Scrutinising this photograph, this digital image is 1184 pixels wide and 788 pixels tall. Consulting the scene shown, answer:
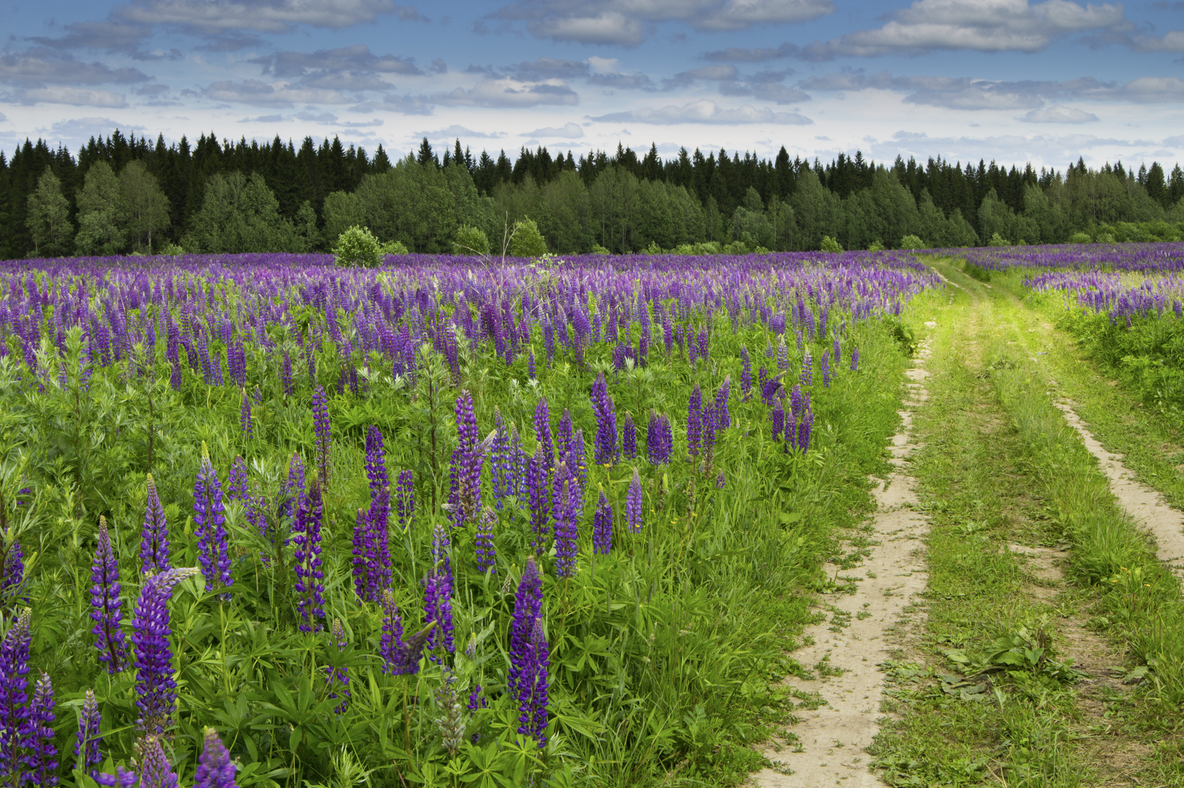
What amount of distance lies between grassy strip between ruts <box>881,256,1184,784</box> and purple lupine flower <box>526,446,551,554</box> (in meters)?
1.97

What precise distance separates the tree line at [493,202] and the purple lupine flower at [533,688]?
5350cm

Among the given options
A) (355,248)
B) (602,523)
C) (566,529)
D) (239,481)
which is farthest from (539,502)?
(355,248)

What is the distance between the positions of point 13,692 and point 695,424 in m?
4.36

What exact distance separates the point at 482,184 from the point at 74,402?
111 meters

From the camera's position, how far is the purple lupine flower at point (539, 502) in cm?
407

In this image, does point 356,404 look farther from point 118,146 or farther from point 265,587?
point 118,146

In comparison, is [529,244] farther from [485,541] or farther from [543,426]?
[485,541]

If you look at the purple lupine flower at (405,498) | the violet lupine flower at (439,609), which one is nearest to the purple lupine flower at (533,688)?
the violet lupine flower at (439,609)

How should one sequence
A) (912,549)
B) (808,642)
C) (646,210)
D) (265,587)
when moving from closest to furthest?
(265,587) → (808,642) → (912,549) → (646,210)

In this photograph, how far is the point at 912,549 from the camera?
6359 millimetres

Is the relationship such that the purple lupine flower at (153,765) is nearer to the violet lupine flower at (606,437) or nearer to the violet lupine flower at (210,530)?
the violet lupine flower at (210,530)

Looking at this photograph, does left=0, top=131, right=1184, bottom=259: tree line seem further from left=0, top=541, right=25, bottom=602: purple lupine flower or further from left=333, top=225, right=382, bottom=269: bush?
left=0, top=541, right=25, bottom=602: purple lupine flower

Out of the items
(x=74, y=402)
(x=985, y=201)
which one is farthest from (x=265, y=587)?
(x=985, y=201)

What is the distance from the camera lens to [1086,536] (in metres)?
6.19
